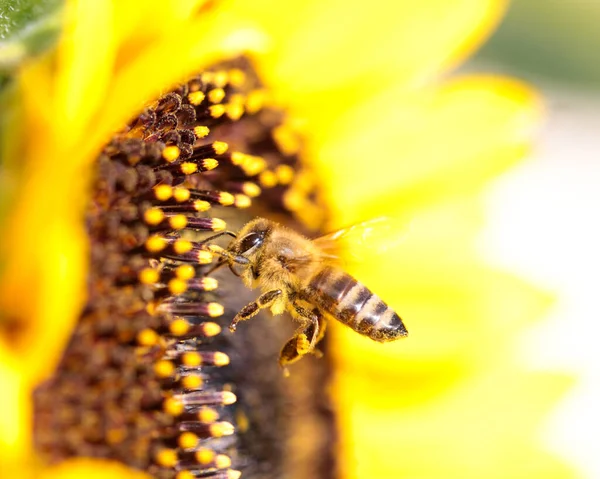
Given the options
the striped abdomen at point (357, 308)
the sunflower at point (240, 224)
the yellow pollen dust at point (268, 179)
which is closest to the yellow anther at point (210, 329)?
the sunflower at point (240, 224)

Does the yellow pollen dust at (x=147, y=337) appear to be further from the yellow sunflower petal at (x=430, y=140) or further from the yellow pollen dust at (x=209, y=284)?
the yellow sunflower petal at (x=430, y=140)

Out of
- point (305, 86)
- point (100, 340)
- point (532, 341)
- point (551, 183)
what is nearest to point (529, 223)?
point (551, 183)

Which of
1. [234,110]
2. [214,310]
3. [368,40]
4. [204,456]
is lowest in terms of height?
[204,456]

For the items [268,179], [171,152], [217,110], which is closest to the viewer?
[171,152]

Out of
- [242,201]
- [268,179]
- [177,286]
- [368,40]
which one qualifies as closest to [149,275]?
[177,286]

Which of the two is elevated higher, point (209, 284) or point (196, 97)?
point (196, 97)

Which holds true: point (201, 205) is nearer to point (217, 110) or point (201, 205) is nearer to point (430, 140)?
point (217, 110)

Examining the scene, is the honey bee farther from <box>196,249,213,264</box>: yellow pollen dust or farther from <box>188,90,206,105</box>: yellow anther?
<box>188,90,206,105</box>: yellow anther
